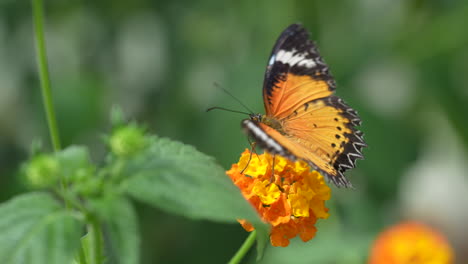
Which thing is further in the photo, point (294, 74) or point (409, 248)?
point (409, 248)

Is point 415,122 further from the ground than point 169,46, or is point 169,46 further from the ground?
point 169,46

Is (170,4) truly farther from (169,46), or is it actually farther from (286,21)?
(286,21)

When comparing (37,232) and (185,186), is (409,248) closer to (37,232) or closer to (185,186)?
(185,186)

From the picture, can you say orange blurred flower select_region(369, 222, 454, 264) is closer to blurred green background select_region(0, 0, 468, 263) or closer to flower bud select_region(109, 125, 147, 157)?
blurred green background select_region(0, 0, 468, 263)

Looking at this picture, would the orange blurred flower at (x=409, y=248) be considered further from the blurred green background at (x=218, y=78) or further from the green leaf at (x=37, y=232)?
the green leaf at (x=37, y=232)

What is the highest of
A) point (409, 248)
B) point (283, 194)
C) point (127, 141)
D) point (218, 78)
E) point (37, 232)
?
point (127, 141)

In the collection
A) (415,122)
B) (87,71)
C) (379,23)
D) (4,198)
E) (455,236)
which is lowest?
(455,236)

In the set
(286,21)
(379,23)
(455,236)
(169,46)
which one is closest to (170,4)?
(169,46)

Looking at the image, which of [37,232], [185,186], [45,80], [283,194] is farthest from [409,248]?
[37,232]
